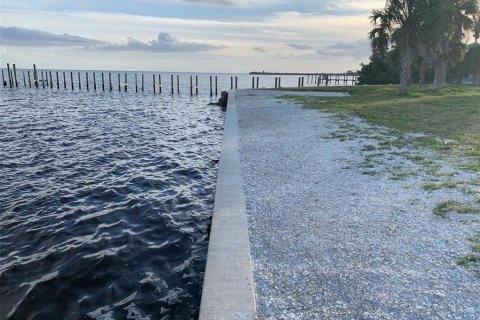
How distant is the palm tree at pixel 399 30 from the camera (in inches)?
1160

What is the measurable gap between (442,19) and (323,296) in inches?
1222

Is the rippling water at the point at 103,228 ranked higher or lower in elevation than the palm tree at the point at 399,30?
lower

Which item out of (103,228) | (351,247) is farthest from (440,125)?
(103,228)

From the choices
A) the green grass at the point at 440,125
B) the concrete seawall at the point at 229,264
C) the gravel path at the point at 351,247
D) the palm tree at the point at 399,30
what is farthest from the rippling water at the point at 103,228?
the palm tree at the point at 399,30

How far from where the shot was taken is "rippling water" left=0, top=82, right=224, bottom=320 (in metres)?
5.12

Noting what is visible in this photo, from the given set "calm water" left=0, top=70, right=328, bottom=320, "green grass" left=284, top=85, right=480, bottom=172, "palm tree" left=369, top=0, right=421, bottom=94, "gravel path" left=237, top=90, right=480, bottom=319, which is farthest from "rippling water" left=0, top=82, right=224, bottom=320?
"palm tree" left=369, top=0, right=421, bottom=94

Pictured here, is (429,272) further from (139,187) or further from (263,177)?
(139,187)

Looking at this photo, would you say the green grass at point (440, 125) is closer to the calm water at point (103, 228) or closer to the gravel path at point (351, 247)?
the gravel path at point (351, 247)

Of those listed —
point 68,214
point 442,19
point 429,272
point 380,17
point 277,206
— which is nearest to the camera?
point 429,272

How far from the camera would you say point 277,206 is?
22.1 feet

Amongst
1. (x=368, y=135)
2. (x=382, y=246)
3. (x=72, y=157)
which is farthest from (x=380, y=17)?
(x=382, y=246)

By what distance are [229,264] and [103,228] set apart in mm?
3858

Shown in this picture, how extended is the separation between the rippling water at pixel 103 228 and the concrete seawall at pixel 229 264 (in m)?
0.71

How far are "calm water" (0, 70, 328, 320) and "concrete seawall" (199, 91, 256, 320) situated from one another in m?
0.70
